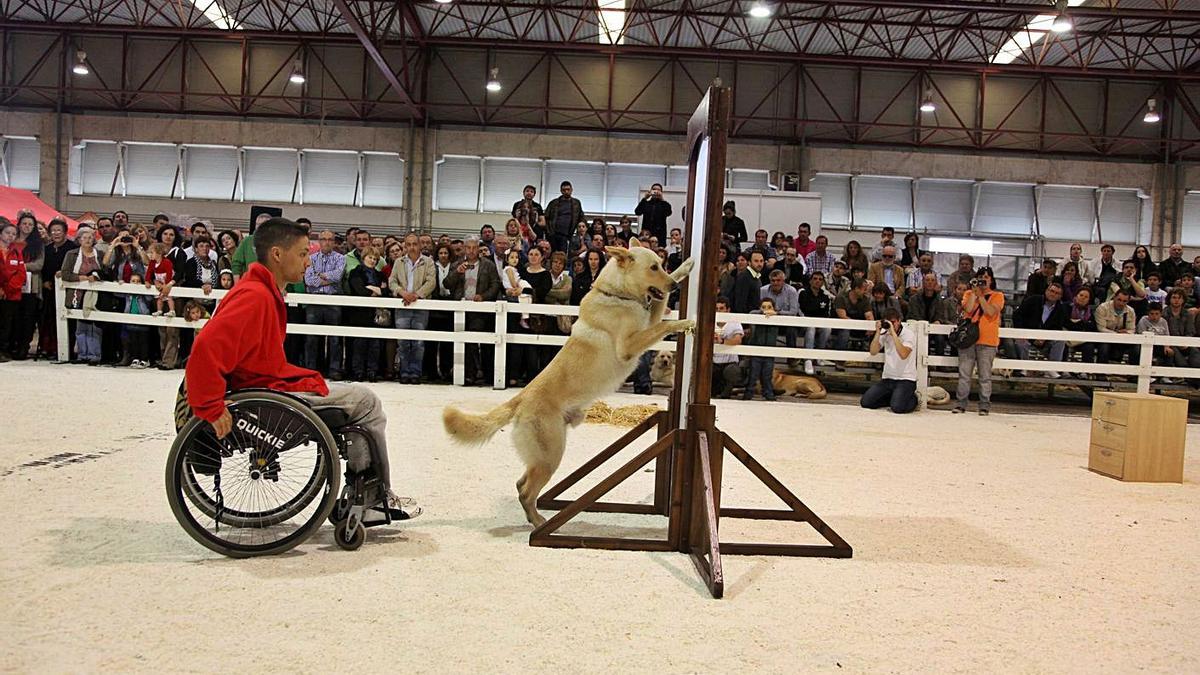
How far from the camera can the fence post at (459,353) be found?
1097 centimetres

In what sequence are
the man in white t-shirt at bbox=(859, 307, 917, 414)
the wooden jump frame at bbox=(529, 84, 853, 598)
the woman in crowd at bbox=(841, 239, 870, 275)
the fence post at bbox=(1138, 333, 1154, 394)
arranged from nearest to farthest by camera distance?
1. the wooden jump frame at bbox=(529, 84, 853, 598)
2. the man in white t-shirt at bbox=(859, 307, 917, 414)
3. the fence post at bbox=(1138, 333, 1154, 394)
4. the woman in crowd at bbox=(841, 239, 870, 275)

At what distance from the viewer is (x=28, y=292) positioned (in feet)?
38.4

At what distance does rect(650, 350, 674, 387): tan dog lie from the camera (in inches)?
418

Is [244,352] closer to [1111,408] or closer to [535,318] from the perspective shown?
[1111,408]

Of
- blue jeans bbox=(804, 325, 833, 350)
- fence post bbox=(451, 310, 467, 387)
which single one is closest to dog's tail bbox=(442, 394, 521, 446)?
fence post bbox=(451, 310, 467, 387)

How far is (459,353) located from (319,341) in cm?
210

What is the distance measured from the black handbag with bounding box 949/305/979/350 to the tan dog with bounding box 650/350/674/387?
374 cm

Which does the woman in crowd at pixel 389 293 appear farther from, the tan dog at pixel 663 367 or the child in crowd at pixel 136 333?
the tan dog at pixel 663 367

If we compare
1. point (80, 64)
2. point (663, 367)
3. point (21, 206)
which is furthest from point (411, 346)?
point (80, 64)

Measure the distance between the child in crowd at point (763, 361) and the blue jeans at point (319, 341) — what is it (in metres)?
5.73

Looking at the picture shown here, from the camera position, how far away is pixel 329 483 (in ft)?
11.9

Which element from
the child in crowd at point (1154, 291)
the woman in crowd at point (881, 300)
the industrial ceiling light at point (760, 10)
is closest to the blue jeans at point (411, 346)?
the woman in crowd at point (881, 300)

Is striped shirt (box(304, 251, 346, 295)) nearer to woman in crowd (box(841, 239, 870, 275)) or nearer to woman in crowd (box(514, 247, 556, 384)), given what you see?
woman in crowd (box(514, 247, 556, 384))

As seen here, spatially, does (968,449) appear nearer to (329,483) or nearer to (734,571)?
(734,571)
